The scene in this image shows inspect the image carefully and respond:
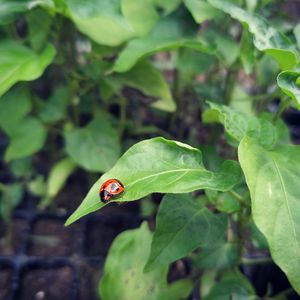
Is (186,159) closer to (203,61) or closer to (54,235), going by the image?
(203,61)

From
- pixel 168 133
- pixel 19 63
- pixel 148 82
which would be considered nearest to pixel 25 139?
pixel 19 63

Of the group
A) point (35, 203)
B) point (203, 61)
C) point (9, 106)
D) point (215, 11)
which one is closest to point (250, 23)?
point (215, 11)

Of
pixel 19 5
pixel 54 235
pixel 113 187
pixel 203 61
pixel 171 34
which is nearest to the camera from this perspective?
pixel 113 187

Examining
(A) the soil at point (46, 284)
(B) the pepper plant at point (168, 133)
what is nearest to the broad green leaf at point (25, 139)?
(B) the pepper plant at point (168, 133)

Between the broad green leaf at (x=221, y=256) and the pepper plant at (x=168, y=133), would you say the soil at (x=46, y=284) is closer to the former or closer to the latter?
the pepper plant at (x=168, y=133)

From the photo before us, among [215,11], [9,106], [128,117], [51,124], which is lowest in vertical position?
[128,117]

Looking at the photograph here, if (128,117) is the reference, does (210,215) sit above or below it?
above

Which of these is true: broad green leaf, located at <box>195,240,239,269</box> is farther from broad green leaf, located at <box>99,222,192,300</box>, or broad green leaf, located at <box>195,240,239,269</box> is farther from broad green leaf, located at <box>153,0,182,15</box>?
broad green leaf, located at <box>153,0,182,15</box>
